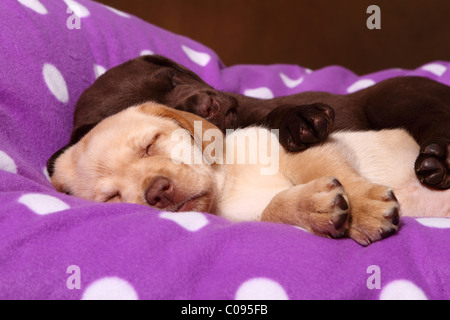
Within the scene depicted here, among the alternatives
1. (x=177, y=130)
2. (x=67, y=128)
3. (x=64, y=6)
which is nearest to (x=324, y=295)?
(x=177, y=130)

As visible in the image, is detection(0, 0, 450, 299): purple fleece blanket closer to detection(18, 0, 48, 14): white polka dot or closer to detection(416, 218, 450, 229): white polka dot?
detection(416, 218, 450, 229): white polka dot

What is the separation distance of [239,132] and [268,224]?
0.68 m

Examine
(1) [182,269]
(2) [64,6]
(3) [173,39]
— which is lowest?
(1) [182,269]

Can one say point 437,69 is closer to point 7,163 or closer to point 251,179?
point 251,179

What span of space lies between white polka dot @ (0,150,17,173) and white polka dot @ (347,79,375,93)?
89.4 inches

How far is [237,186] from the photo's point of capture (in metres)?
1.99

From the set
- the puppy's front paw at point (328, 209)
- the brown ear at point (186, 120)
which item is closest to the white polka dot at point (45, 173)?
the brown ear at point (186, 120)

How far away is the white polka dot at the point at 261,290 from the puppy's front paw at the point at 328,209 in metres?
0.34

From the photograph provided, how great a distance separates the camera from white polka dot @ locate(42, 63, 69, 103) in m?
2.37

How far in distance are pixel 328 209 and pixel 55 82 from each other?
60.4 inches

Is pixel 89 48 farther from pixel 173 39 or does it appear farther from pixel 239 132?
pixel 239 132

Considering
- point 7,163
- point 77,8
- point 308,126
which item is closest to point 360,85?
point 308,126
